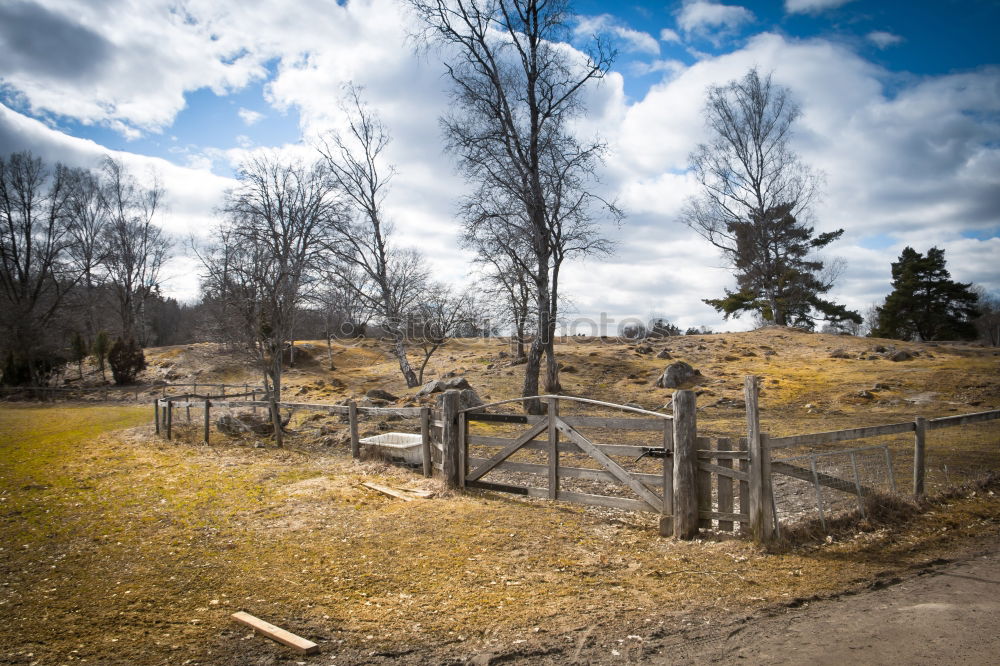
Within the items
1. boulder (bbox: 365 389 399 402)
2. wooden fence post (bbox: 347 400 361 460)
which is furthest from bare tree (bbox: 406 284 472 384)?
wooden fence post (bbox: 347 400 361 460)

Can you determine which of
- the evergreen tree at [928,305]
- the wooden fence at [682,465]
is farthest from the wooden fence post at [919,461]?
the evergreen tree at [928,305]

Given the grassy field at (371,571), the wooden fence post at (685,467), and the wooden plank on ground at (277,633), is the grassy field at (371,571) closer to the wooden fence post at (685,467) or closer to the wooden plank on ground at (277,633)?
the wooden plank on ground at (277,633)

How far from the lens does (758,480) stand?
19.3ft

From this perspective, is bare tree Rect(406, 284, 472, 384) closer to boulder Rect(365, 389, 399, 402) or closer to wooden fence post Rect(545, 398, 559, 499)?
boulder Rect(365, 389, 399, 402)

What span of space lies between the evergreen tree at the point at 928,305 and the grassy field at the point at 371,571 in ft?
117

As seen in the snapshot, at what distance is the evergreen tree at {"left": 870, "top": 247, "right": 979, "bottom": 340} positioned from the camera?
3578 centimetres

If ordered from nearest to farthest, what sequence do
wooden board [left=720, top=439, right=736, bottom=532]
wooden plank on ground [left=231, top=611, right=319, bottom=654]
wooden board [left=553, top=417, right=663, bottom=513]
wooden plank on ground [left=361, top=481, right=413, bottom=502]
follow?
wooden plank on ground [left=231, top=611, right=319, bottom=654] → wooden board [left=720, top=439, right=736, bottom=532] → wooden board [left=553, top=417, right=663, bottom=513] → wooden plank on ground [left=361, top=481, right=413, bottom=502]

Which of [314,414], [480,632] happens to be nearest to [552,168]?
[314,414]

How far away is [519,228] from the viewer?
20.3 meters

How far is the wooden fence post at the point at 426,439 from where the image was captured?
9.67 metres

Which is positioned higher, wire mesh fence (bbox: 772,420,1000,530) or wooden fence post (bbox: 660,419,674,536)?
wooden fence post (bbox: 660,419,674,536)

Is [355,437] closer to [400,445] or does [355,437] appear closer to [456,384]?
[400,445]

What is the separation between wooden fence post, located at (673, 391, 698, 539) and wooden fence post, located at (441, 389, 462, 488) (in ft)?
11.9

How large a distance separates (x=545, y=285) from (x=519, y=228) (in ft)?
7.45
